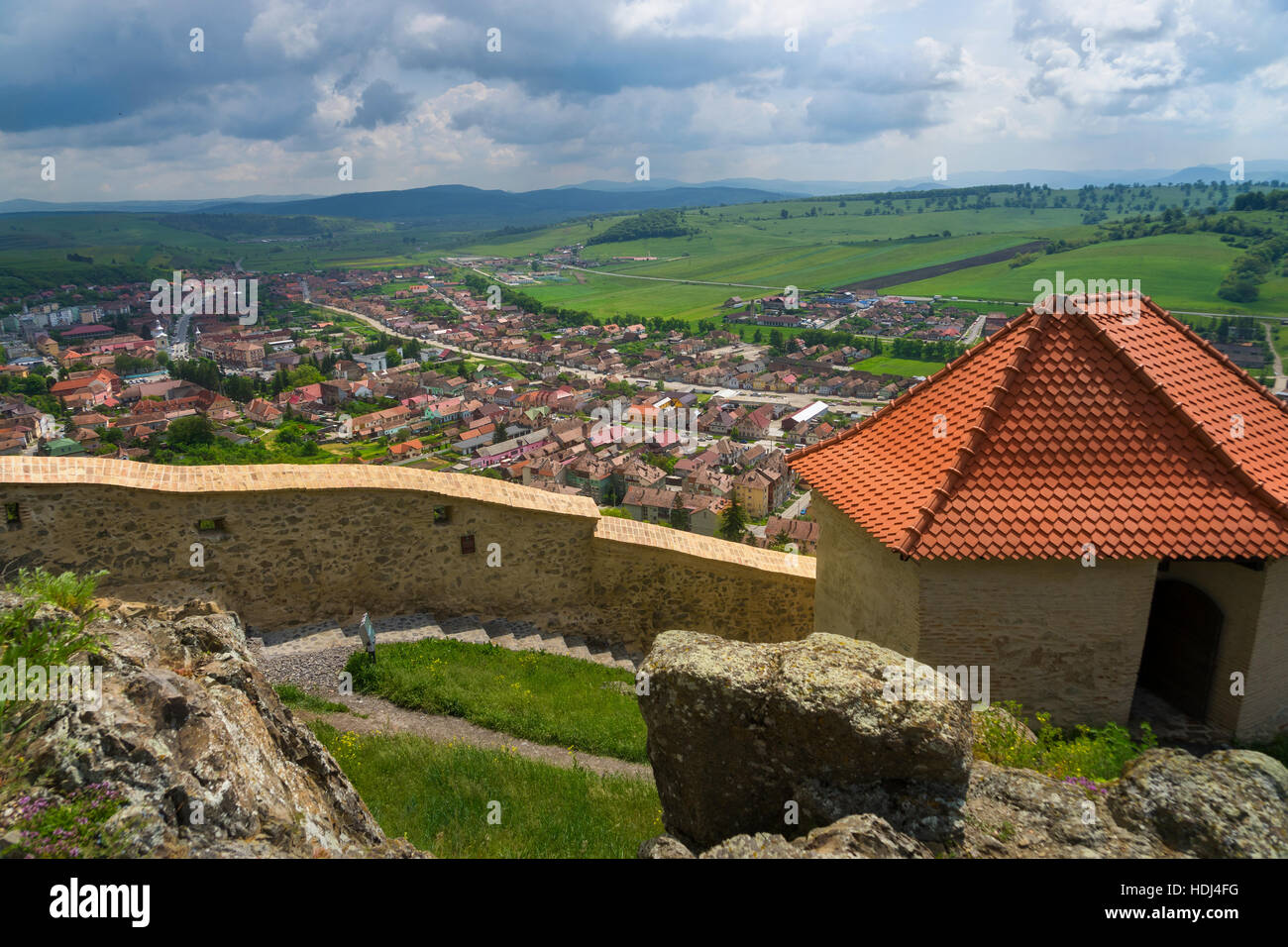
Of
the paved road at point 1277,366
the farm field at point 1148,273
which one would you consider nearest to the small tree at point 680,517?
the paved road at point 1277,366

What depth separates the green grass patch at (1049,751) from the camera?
5.90 m

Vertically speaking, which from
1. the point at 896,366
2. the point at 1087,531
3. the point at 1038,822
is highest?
the point at 896,366

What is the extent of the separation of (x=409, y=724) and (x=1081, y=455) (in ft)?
25.7

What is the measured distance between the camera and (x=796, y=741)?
4457 mm

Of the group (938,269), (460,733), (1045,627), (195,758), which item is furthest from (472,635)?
(938,269)

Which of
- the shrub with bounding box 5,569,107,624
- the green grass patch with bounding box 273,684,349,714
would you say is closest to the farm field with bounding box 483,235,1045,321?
the green grass patch with bounding box 273,684,349,714

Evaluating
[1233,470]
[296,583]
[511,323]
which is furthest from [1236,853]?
[511,323]

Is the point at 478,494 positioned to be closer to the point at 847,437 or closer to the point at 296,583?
the point at 296,583

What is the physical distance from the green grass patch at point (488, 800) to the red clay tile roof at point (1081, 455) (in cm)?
375

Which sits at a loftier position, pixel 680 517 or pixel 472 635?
pixel 472 635

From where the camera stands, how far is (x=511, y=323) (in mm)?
139000

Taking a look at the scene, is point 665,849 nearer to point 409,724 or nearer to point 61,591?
point 61,591

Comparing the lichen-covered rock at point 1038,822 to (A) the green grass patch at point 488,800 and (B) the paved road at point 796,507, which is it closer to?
(A) the green grass patch at point 488,800

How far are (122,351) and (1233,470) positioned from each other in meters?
101
